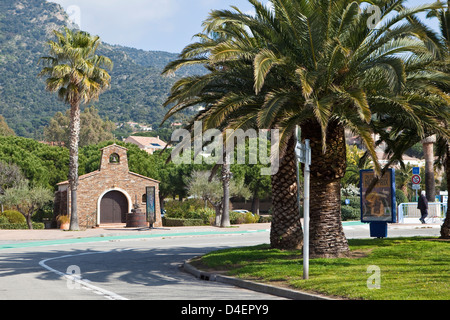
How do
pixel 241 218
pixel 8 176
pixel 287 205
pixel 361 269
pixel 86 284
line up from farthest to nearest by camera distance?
1. pixel 8 176
2. pixel 241 218
3. pixel 287 205
4. pixel 86 284
5. pixel 361 269

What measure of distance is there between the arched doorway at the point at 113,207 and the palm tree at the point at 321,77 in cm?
2868

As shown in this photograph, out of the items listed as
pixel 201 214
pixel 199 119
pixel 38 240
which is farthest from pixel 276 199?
pixel 201 214

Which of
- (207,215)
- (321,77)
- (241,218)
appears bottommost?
(241,218)

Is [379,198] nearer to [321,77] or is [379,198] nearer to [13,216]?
[321,77]

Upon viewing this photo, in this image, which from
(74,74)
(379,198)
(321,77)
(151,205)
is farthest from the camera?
(151,205)

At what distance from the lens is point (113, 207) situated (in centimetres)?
4319

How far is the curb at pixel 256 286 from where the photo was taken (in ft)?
33.4

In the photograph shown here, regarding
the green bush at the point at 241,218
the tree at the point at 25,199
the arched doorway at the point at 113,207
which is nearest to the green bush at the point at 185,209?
the green bush at the point at 241,218

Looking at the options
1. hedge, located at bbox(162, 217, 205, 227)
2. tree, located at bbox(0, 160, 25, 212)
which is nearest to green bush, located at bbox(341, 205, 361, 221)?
hedge, located at bbox(162, 217, 205, 227)

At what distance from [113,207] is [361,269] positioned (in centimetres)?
3311

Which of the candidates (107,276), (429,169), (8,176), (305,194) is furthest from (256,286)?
(8,176)

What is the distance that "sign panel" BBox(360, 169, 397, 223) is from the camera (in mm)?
20141

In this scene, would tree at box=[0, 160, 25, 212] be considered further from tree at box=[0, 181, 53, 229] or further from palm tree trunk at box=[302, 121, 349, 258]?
palm tree trunk at box=[302, 121, 349, 258]

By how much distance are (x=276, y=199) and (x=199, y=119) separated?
3654 mm
